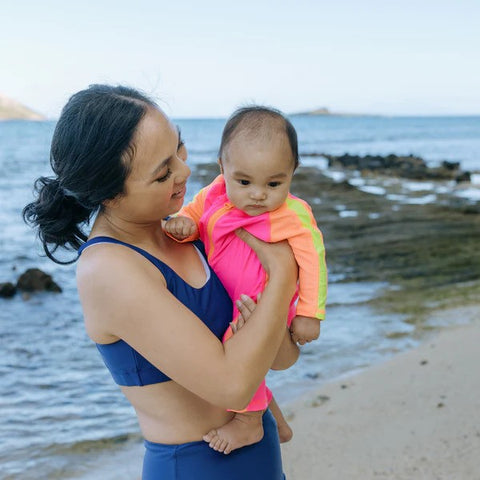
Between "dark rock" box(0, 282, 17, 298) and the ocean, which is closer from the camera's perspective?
the ocean

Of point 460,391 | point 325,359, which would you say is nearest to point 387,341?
point 325,359

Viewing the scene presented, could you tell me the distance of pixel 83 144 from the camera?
5.52ft

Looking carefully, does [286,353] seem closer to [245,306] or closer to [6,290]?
[245,306]

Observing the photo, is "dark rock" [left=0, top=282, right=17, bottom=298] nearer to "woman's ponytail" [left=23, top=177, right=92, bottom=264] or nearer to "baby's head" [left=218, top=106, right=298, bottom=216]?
"woman's ponytail" [left=23, top=177, right=92, bottom=264]

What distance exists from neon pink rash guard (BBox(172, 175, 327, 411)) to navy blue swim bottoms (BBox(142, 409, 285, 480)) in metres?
0.14

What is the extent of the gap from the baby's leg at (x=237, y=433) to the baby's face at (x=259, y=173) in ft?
1.98

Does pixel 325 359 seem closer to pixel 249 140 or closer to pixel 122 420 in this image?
pixel 122 420

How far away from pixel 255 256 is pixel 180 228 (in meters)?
0.24

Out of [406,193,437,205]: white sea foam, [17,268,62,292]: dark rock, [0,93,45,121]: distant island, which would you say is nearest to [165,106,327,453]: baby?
[17,268,62,292]: dark rock

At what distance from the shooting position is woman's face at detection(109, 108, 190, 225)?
5.57ft

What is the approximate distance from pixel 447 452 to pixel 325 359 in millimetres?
1965

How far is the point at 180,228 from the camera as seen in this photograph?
2037mm

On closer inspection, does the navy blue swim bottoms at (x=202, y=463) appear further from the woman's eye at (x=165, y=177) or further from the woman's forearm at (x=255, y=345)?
the woman's eye at (x=165, y=177)

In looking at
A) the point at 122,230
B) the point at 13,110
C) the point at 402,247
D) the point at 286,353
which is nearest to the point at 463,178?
the point at 402,247
